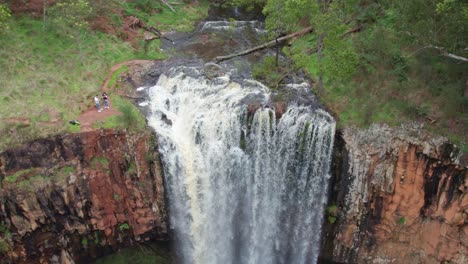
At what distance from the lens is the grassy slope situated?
24.3 meters

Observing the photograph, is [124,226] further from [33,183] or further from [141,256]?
[33,183]

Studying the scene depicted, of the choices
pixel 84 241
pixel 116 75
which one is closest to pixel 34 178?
pixel 84 241

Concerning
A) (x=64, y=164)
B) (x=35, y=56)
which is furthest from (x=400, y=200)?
(x=35, y=56)

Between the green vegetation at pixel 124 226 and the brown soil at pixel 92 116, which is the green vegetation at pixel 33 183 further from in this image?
the green vegetation at pixel 124 226

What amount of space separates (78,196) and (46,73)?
31.3 feet

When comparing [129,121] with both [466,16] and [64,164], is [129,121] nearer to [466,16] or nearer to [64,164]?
[64,164]

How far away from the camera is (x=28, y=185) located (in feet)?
74.9

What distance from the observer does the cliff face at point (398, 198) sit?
2191 cm

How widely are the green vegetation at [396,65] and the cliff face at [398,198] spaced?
111 cm

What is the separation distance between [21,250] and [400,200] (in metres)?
21.6

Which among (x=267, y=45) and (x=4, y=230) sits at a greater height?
(x=267, y=45)

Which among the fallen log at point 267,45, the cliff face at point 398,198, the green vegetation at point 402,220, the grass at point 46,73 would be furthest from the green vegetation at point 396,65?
the grass at point 46,73

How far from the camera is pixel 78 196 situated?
23.9 m

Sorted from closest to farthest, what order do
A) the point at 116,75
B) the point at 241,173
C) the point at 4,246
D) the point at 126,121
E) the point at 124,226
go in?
the point at 4,246 → the point at 126,121 → the point at 241,173 → the point at 124,226 → the point at 116,75
